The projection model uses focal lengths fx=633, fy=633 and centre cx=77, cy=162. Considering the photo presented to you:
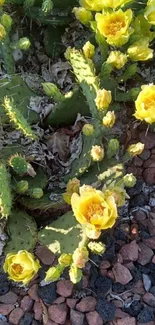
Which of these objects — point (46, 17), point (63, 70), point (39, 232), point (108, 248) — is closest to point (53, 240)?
point (39, 232)

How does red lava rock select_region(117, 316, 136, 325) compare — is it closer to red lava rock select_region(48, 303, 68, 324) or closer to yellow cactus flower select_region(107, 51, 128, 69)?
red lava rock select_region(48, 303, 68, 324)

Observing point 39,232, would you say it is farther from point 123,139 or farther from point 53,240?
point 123,139

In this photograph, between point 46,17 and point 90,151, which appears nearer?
point 90,151

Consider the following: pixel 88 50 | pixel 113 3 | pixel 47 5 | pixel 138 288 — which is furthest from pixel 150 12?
pixel 138 288

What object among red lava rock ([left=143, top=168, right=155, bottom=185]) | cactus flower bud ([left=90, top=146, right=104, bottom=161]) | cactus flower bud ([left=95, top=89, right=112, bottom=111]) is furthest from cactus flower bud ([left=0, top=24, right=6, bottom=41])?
red lava rock ([left=143, top=168, right=155, bottom=185])

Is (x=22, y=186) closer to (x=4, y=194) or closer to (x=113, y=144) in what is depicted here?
(x=4, y=194)
